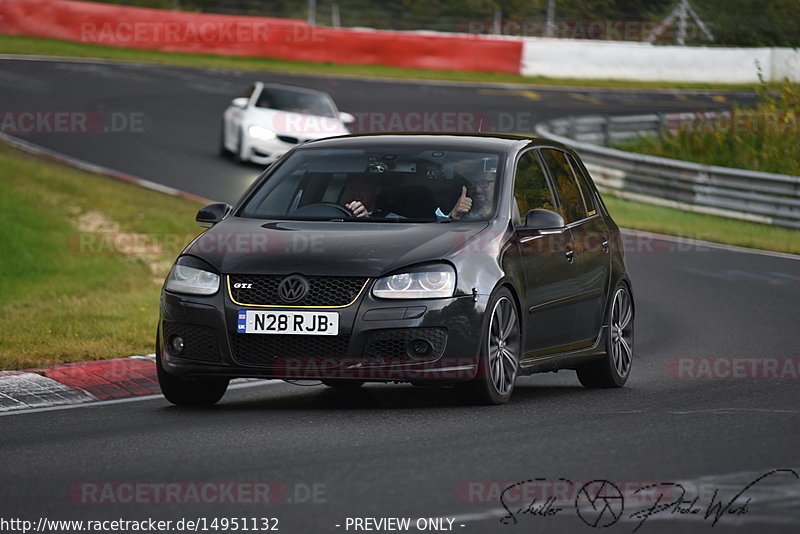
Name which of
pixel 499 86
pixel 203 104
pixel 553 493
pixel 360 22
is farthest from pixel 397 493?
pixel 360 22

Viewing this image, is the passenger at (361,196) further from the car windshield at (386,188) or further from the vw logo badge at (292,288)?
the vw logo badge at (292,288)

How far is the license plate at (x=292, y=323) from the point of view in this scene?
820cm

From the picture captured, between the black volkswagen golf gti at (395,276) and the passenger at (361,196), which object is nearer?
the black volkswagen golf gti at (395,276)

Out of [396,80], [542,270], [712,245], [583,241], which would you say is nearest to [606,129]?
[396,80]

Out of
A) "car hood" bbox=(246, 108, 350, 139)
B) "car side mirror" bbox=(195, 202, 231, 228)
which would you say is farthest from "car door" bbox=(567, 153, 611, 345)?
"car hood" bbox=(246, 108, 350, 139)

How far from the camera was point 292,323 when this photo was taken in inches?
324

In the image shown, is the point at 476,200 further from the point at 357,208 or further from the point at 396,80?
the point at 396,80

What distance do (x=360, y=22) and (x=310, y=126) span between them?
25.3m

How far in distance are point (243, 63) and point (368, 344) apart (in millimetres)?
36371

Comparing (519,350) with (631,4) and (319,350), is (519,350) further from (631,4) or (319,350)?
(631,4)

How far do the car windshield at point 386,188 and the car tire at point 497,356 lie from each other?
66cm

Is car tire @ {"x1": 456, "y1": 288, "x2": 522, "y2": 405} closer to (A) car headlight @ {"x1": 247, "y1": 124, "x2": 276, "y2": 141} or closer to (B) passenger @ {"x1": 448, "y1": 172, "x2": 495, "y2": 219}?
(B) passenger @ {"x1": 448, "y1": 172, "x2": 495, "y2": 219}

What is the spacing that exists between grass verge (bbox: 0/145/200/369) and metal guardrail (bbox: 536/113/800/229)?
8387mm

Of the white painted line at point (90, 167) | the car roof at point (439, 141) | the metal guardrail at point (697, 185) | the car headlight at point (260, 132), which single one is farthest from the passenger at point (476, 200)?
the car headlight at point (260, 132)
